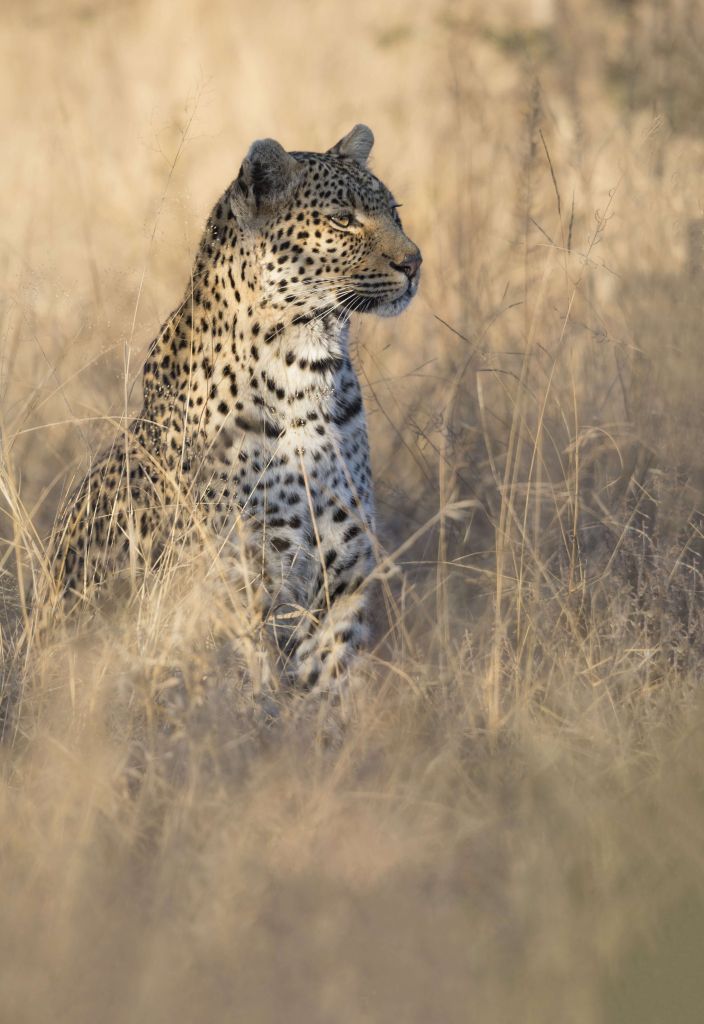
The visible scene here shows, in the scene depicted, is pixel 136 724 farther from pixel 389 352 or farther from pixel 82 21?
pixel 82 21

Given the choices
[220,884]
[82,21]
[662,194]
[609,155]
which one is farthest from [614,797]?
[82,21]

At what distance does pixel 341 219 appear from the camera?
161 inches

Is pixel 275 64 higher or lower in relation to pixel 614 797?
higher

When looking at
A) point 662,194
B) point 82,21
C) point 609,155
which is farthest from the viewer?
point 82,21

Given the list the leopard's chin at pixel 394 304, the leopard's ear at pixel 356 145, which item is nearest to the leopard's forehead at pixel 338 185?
the leopard's ear at pixel 356 145

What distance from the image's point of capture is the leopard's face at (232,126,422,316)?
398cm

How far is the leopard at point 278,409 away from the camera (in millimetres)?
3951

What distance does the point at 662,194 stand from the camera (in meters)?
5.07

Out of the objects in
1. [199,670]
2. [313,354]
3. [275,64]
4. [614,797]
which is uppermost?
[275,64]

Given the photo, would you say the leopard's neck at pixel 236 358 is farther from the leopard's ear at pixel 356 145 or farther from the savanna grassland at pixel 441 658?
the leopard's ear at pixel 356 145

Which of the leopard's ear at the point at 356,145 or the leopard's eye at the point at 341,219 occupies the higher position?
the leopard's ear at the point at 356,145

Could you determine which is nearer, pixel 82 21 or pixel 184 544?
pixel 184 544

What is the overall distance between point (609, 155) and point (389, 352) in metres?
1.31

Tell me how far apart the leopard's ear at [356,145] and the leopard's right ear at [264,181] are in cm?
41
